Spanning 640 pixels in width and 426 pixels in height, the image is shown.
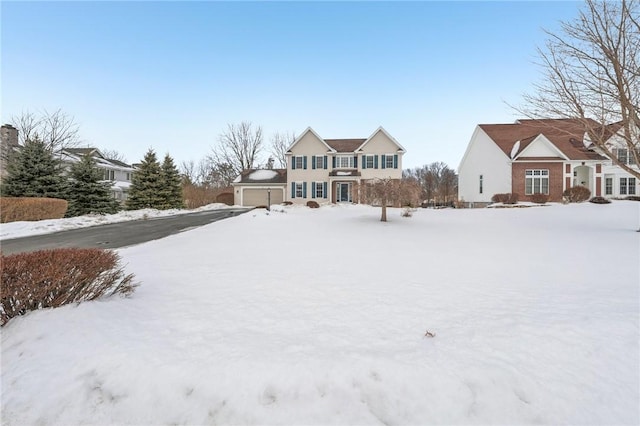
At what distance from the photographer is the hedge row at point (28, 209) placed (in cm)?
1370

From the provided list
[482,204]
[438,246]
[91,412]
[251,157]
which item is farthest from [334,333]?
[251,157]

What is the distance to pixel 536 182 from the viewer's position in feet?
78.4

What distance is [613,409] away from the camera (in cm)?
206

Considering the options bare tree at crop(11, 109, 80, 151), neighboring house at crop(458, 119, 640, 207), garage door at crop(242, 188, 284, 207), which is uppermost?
bare tree at crop(11, 109, 80, 151)

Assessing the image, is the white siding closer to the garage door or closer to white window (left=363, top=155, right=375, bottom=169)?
white window (left=363, top=155, right=375, bottom=169)

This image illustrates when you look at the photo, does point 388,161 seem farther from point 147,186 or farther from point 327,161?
point 147,186

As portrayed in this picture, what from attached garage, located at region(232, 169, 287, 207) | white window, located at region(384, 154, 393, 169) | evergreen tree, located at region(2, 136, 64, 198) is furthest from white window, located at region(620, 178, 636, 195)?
evergreen tree, located at region(2, 136, 64, 198)

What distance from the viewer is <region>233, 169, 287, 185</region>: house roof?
1277 inches

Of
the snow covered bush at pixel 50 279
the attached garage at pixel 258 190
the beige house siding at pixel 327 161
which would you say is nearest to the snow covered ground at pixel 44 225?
the snow covered bush at pixel 50 279

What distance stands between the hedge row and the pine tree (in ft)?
9.42

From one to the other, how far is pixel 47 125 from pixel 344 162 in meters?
28.5

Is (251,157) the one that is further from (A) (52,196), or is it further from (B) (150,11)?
(B) (150,11)

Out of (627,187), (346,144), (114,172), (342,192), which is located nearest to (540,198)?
(627,187)

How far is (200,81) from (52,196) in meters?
11.6
